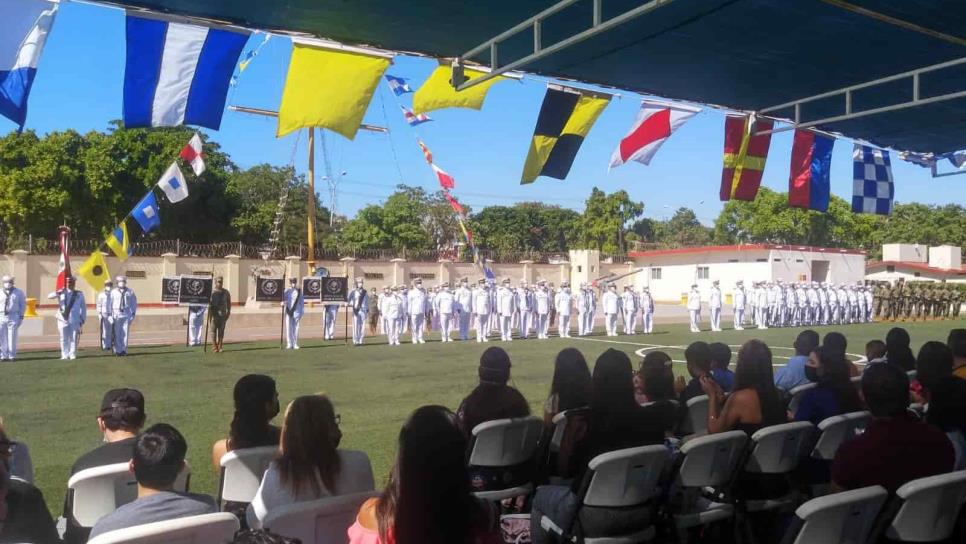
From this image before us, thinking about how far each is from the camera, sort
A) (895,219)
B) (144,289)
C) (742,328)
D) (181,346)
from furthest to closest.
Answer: (895,219) → (144,289) → (742,328) → (181,346)

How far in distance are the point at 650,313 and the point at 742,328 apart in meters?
4.97

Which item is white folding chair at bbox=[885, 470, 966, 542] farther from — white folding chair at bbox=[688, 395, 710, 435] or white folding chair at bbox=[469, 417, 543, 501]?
white folding chair at bbox=[688, 395, 710, 435]

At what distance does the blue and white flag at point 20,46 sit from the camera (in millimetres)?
5059

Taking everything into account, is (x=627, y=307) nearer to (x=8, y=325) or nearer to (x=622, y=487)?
(x=8, y=325)

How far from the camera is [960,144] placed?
404 inches

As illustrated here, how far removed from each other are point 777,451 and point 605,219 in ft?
200

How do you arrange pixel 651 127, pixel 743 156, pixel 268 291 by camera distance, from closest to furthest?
pixel 651 127, pixel 743 156, pixel 268 291

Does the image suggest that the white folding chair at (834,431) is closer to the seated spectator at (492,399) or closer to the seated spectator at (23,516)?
the seated spectator at (492,399)

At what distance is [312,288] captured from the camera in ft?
68.4

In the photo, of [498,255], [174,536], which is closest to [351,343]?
[174,536]

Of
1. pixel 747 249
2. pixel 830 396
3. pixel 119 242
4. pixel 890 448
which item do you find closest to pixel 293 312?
pixel 119 242

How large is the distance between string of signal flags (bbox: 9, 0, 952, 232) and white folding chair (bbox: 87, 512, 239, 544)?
411cm

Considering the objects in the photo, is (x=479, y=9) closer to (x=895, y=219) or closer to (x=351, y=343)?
(x=351, y=343)

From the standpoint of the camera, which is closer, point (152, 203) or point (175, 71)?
point (175, 71)
